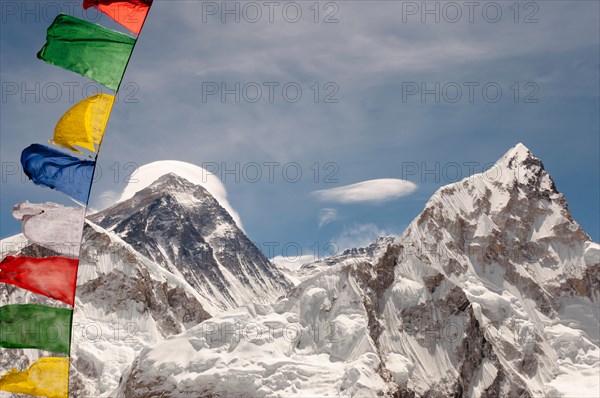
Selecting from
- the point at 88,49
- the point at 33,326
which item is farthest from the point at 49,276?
the point at 88,49

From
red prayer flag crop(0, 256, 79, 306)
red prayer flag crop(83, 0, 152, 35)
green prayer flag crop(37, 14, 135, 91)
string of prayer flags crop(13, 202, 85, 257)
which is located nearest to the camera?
string of prayer flags crop(13, 202, 85, 257)

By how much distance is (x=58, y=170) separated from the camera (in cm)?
2583

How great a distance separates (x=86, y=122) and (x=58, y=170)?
171 cm

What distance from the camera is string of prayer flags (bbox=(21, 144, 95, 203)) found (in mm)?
25484

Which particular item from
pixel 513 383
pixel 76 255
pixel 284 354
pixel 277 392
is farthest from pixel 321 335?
pixel 76 255

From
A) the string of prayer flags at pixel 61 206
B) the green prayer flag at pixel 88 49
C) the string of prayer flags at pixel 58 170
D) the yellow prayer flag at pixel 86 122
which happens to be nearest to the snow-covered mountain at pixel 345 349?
the string of prayer flags at pixel 61 206

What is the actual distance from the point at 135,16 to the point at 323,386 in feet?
439

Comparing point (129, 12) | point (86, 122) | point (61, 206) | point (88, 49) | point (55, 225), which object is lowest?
point (55, 225)

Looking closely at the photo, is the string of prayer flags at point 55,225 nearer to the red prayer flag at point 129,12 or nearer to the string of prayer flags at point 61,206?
the string of prayer flags at point 61,206

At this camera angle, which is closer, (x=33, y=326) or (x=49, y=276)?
(x=33, y=326)

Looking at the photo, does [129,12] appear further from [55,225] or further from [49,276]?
[49,276]

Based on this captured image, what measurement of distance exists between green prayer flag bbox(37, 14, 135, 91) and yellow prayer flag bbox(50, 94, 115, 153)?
59 cm

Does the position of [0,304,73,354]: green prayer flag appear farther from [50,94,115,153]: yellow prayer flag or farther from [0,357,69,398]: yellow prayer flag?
[50,94,115,153]: yellow prayer flag

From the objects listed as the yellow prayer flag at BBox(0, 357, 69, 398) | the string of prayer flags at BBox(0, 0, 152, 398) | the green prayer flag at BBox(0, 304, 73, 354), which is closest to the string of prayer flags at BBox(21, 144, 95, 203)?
the string of prayer flags at BBox(0, 0, 152, 398)
